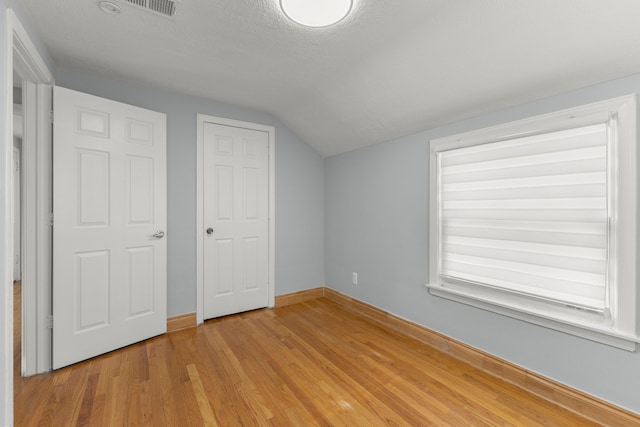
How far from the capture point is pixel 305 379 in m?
1.90

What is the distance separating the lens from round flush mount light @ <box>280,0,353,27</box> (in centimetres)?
148

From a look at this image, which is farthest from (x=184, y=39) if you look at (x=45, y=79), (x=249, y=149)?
(x=249, y=149)

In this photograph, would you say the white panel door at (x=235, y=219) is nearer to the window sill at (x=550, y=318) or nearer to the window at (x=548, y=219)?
the window at (x=548, y=219)

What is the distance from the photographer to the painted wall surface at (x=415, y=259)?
156 cm

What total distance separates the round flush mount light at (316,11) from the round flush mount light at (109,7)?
0.96 m

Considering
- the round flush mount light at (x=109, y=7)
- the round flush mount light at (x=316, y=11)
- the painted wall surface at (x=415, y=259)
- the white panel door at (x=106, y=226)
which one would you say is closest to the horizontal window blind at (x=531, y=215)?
the painted wall surface at (x=415, y=259)

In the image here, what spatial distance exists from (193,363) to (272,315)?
1.06m

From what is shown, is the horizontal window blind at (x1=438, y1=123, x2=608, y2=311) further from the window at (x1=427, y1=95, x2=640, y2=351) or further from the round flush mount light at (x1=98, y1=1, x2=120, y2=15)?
the round flush mount light at (x1=98, y1=1, x2=120, y2=15)

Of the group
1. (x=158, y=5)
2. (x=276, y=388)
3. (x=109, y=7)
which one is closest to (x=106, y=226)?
(x=109, y=7)

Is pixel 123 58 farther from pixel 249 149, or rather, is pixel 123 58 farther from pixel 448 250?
pixel 448 250

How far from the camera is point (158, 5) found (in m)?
1.58

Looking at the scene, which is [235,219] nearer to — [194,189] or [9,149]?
[194,189]

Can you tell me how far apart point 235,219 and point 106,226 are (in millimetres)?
1134

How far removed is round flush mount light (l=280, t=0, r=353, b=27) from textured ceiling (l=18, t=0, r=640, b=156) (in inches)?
2.7
